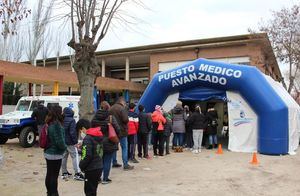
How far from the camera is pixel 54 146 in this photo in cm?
656

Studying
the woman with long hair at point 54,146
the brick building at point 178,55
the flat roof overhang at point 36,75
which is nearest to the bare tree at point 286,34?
the brick building at point 178,55

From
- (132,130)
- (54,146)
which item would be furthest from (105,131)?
(132,130)

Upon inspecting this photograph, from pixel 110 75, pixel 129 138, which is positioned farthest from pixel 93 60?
pixel 110 75

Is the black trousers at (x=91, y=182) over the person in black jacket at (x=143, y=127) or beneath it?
beneath

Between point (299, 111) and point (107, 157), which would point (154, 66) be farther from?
point (107, 157)

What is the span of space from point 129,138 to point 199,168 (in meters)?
2.16

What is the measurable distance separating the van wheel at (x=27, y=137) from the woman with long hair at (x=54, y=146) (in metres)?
8.78

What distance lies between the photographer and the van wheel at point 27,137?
1496 centimetres

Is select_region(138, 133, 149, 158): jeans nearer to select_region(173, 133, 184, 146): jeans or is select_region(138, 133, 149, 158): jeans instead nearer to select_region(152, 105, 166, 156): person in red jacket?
select_region(152, 105, 166, 156): person in red jacket

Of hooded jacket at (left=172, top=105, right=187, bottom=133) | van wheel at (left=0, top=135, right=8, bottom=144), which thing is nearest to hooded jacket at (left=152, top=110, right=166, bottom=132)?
hooded jacket at (left=172, top=105, right=187, bottom=133)

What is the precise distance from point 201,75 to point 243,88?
176 centimetres

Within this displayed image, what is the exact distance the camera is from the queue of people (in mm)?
6164

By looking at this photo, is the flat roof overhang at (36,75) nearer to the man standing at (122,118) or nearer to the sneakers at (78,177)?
the man standing at (122,118)

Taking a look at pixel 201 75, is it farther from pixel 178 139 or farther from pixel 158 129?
pixel 158 129
